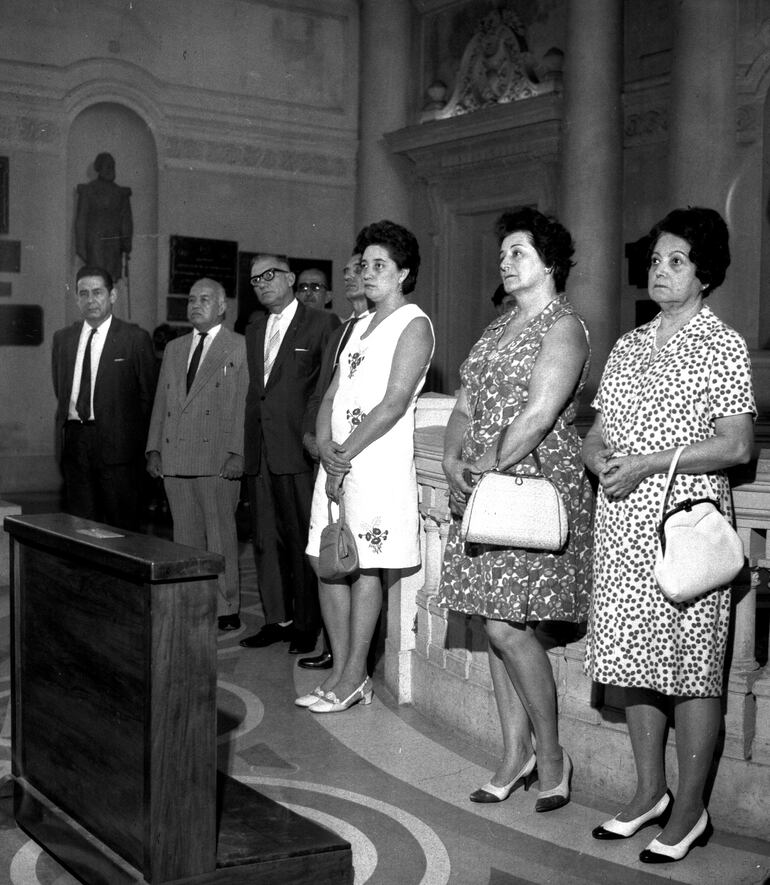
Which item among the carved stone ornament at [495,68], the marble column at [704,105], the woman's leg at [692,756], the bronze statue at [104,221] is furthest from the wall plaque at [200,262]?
the woman's leg at [692,756]

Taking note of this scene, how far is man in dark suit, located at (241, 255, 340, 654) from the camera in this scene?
215 inches

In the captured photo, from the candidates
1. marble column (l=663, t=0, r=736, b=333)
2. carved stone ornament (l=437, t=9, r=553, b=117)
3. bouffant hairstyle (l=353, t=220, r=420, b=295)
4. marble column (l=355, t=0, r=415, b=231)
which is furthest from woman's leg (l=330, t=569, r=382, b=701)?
marble column (l=355, t=0, r=415, b=231)

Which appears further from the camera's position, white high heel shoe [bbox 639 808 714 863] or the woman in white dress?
the woman in white dress

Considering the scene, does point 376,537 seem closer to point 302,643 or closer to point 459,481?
point 459,481

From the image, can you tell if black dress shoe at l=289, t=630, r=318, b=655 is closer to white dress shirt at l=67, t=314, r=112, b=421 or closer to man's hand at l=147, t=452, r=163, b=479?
man's hand at l=147, t=452, r=163, b=479

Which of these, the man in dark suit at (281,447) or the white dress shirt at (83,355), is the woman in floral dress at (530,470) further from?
the white dress shirt at (83,355)

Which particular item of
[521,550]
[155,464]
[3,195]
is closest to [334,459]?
[521,550]

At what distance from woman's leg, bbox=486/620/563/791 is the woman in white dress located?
945 mm

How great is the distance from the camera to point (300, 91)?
1404 centimetres

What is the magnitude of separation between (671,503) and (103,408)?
12.6ft

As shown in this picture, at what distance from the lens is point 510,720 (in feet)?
12.1

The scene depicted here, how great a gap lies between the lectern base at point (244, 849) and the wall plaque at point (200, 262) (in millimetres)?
10529

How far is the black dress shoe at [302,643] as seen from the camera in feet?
18.0

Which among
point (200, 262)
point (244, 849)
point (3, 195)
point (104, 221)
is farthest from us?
point (200, 262)
